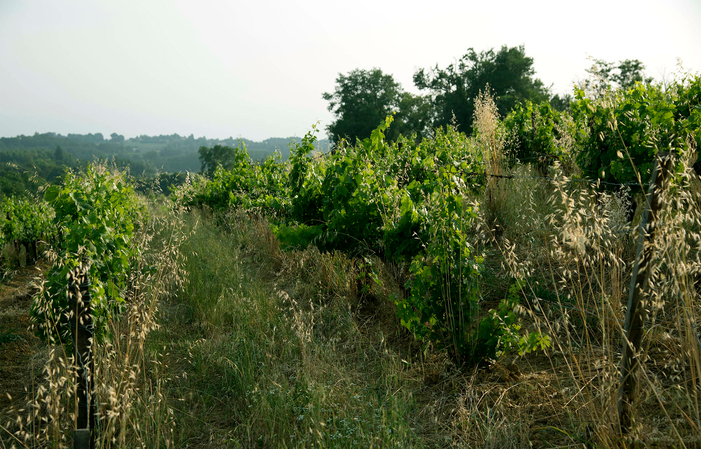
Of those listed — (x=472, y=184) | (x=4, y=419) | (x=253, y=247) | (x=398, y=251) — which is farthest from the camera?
(x=253, y=247)

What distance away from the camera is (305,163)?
489 centimetres

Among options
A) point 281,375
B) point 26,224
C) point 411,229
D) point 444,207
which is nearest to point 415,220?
point 411,229

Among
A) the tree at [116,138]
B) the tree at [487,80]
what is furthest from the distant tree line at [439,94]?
the tree at [116,138]

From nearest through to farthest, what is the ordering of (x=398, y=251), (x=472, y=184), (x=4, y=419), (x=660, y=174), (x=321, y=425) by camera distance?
(x=660, y=174) → (x=321, y=425) → (x=4, y=419) → (x=398, y=251) → (x=472, y=184)

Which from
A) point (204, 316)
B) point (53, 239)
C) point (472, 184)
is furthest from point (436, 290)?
point (53, 239)

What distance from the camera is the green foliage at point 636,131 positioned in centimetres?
377

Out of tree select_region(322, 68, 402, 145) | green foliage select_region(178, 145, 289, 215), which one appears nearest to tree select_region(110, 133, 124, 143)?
tree select_region(322, 68, 402, 145)

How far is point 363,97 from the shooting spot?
41.8m

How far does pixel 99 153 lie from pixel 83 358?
39.4 m

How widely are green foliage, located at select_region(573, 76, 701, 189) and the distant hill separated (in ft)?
12.9

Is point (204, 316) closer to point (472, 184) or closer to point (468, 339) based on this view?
point (468, 339)

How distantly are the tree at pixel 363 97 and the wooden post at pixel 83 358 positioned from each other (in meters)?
38.9

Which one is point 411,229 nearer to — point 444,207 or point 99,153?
point 444,207

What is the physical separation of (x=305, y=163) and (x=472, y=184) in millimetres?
2631
